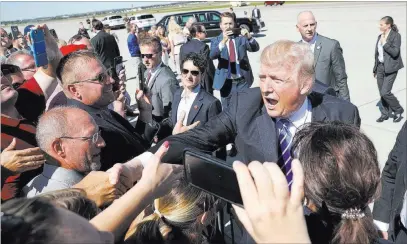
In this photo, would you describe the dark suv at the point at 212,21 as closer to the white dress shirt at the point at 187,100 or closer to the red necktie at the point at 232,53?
the red necktie at the point at 232,53

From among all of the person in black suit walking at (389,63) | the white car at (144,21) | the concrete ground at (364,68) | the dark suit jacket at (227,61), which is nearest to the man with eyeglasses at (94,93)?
the concrete ground at (364,68)

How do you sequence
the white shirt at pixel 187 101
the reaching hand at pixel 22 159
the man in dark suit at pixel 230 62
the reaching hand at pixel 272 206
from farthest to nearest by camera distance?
the man in dark suit at pixel 230 62 < the white shirt at pixel 187 101 < the reaching hand at pixel 22 159 < the reaching hand at pixel 272 206

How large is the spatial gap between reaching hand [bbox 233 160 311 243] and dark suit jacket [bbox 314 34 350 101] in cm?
387

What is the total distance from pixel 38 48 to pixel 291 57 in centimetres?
220

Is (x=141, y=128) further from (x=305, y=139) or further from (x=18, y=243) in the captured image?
(x=18, y=243)

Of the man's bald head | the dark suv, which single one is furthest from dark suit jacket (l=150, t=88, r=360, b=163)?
the dark suv

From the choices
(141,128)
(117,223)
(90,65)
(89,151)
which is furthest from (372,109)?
(117,223)

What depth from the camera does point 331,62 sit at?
4.47 metres

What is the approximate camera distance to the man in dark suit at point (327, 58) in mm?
4430

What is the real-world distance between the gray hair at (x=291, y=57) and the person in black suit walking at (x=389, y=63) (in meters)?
4.34

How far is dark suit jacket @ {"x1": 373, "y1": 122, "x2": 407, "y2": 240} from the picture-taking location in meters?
2.14

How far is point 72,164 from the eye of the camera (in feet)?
6.41

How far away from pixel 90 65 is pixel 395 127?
4.95 metres

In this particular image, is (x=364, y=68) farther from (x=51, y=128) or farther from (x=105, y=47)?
(x=51, y=128)
